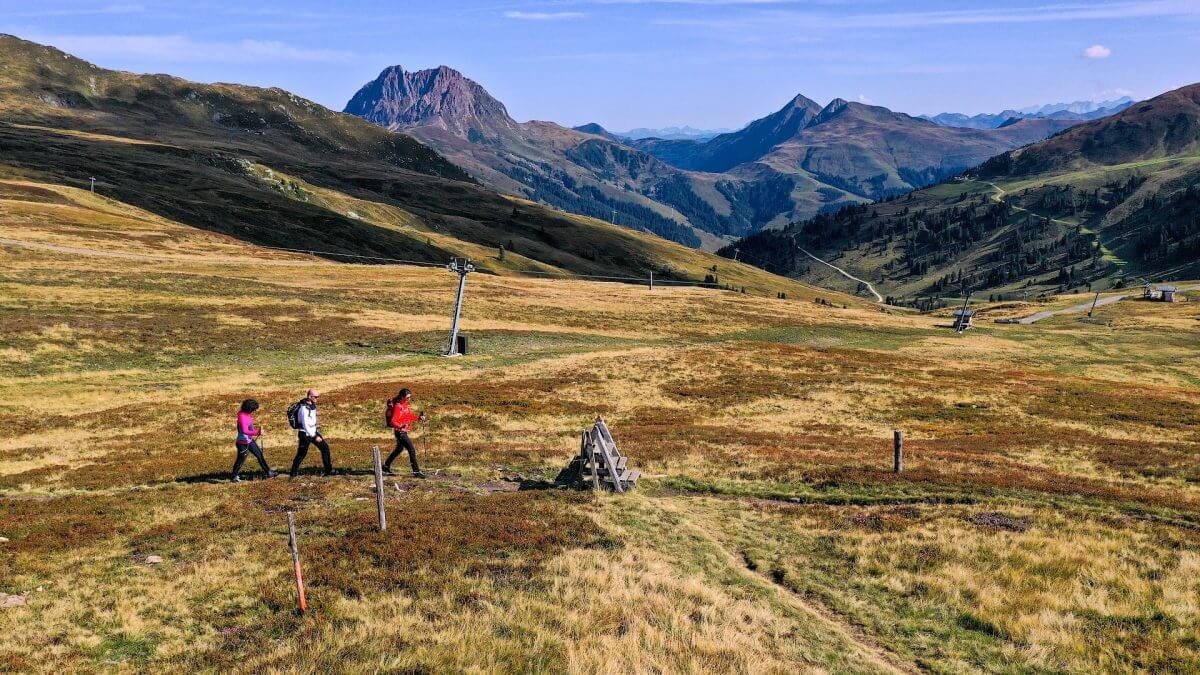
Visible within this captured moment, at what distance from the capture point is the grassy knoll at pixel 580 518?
42.1 ft

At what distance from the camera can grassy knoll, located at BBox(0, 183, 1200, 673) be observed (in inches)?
505

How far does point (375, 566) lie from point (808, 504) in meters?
15.1

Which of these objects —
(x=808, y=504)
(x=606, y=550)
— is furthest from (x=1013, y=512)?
(x=606, y=550)

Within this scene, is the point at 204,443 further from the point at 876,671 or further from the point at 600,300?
the point at 600,300

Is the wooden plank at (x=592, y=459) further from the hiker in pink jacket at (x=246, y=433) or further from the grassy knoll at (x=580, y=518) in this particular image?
the hiker in pink jacket at (x=246, y=433)

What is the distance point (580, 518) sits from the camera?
19.3m

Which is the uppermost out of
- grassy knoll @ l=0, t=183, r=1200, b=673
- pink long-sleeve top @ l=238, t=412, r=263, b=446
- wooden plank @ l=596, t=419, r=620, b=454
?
wooden plank @ l=596, t=419, r=620, b=454

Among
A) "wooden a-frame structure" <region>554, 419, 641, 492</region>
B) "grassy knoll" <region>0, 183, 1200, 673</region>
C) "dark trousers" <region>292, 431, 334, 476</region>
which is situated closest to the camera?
"grassy knoll" <region>0, 183, 1200, 673</region>

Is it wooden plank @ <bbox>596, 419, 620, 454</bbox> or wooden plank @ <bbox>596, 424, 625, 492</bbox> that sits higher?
wooden plank @ <bbox>596, 419, 620, 454</bbox>

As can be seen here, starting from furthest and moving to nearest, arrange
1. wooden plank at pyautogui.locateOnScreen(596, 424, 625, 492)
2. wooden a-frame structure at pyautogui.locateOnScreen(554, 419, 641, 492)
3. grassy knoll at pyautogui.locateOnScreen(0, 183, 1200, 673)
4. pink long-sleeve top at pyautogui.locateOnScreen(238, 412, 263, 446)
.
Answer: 1. pink long-sleeve top at pyautogui.locateOnScreen(238, 412, 263, 446)
2. wooden a-frame structure at pyautogui.locateOnScreen(554, 419, 641, 492)
3. wooden plank at pyautogui.locateOnScreen(596, 424, 625, 492)
4. grassy knoll at pyautogui.locateOnScreen(0, 183, 1200, 673)

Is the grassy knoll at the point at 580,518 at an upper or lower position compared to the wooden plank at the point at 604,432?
lower

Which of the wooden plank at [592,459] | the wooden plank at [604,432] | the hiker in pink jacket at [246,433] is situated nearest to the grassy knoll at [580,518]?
the hiker in pink jacket at [246,433]

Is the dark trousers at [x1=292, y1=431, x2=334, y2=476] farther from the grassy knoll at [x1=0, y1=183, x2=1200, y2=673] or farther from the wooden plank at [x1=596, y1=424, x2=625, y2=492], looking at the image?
the wooden plank at [x1=596, y1=424, x2=625, y2=492]

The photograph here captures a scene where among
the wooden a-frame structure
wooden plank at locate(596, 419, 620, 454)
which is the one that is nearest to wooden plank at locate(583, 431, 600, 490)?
the wooden a-frame structure
